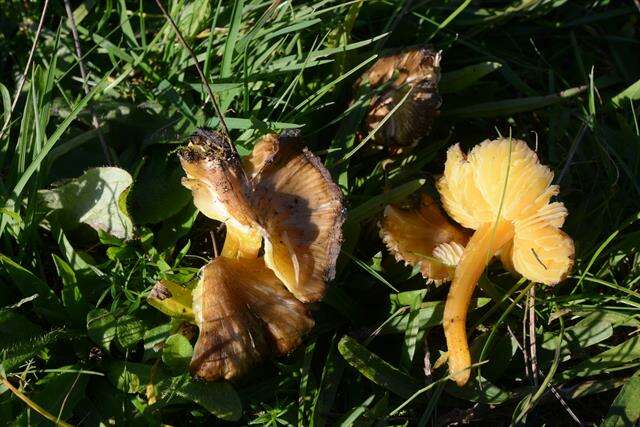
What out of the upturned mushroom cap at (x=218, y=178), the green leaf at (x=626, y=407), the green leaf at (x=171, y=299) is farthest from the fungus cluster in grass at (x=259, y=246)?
the green leaf at (x=626, y=407)

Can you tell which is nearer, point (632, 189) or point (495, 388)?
point (495, 388)

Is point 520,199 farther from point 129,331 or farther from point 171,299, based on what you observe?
point 129,331

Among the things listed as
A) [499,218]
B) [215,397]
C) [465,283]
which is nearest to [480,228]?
[499,218]

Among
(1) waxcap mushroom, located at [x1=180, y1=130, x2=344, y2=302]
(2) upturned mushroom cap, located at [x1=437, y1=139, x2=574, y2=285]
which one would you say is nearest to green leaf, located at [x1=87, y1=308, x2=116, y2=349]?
(1) waxcap mushroom, located at [x1=180, y1=130, x2=344, y2=302]

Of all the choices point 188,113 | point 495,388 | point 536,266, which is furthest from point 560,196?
point 188,113

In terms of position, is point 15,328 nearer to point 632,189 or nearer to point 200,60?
point 200,60

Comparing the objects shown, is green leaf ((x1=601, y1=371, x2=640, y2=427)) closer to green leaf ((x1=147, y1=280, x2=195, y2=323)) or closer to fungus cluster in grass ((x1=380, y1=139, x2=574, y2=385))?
fungus cluster in grass ((x1=380, y1=139, x2=574, y2=385))
